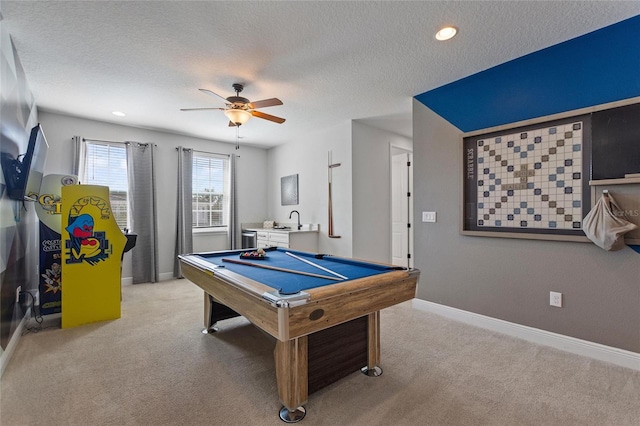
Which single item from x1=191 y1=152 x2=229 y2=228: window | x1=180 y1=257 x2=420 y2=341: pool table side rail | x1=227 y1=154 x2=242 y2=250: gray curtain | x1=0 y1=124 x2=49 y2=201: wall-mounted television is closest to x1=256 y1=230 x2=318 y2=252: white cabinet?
x1=227 y1=154 x2=242 y2=250: gray curtain

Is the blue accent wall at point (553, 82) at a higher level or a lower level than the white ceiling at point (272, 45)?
lower

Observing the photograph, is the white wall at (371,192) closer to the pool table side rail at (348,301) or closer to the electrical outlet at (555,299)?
the electrical outlet at (555,299)

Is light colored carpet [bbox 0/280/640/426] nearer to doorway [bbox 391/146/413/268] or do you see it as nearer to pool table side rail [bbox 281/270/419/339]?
pool table side rail [bbox 281/270/419/339]

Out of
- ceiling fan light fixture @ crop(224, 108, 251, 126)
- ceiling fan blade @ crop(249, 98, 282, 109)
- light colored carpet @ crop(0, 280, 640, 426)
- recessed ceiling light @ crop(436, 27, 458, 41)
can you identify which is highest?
recessed ceiling light @ crop(436, 27, 458, 41)

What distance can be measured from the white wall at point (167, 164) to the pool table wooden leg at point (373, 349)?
418 cm

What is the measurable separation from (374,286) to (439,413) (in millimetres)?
811

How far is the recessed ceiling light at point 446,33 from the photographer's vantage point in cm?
222

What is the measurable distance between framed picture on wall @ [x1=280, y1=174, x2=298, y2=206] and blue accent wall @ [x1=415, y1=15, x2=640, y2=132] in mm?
3031

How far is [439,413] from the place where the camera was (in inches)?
65.2

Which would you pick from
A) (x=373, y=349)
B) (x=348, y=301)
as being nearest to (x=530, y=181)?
(x=373, y=349)

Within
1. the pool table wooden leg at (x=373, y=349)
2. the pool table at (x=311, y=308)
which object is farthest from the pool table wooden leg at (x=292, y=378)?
the pool table wooden leg at (x=373, y=349)

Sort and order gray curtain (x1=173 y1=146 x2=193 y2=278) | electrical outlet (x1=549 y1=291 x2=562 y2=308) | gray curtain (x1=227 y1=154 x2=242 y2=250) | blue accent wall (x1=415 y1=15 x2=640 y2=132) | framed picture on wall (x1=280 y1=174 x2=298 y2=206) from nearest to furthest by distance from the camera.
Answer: blue accent wall (x1=415 y1=15 x2=640 y2=132) → electrical outlet (x1=549 y1=291 x2=562 y2=308) → gray curtain (x1=173 y1=146 x2=193 y2=278) → framed picture on wall (x1=280 y1=174 x2=298 y2=206) → gray curtain (x1=227 y1=154 x2=242 y2=250)

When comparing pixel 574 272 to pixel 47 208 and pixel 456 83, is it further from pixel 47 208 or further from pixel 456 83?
pixel 47 208

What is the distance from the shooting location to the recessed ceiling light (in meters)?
2.22
